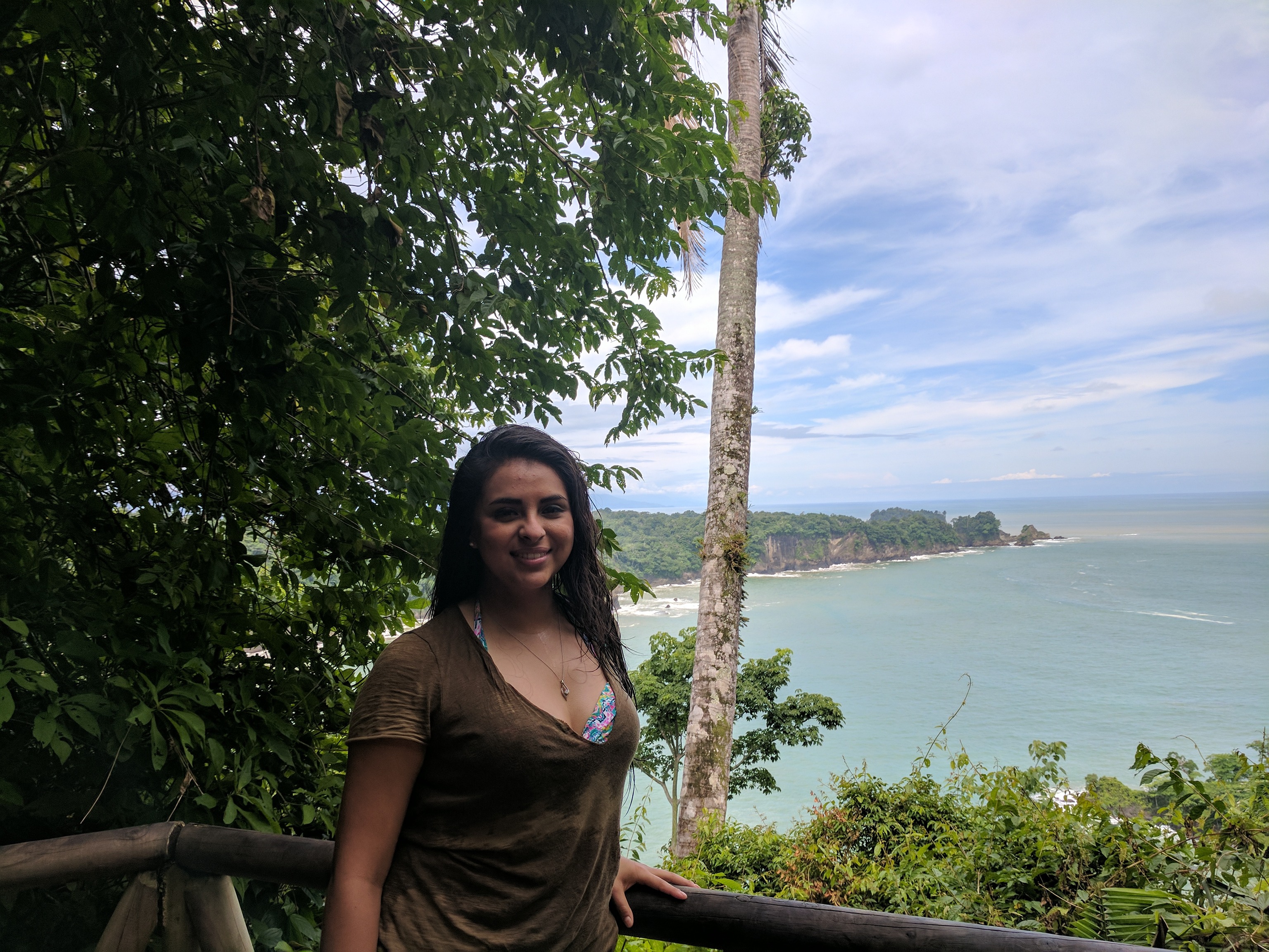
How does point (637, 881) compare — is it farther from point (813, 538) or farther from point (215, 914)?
point (813, 538)

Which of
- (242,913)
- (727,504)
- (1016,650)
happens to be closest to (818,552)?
(1016,650)

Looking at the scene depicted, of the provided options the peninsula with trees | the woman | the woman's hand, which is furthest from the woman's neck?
the peninsula with trees

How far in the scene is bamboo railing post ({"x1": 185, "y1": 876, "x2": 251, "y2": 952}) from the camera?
1.42 m

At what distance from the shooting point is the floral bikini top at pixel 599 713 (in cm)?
98

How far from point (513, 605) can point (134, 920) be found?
111 cm

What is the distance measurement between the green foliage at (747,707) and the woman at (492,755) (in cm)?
1173

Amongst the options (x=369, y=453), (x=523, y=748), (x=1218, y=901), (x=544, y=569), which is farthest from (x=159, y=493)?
(x=1218, y=901)

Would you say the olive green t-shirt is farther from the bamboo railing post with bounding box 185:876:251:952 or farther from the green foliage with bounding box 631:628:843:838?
the green foliage with bounding box 631:628:843:838

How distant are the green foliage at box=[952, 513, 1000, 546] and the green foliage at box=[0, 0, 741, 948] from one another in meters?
70.3

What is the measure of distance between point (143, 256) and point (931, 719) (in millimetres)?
42838

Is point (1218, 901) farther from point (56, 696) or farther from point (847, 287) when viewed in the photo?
point (847, 287)

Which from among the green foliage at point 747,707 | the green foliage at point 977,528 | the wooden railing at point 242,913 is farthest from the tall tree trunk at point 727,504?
the green foliage at point 977,528

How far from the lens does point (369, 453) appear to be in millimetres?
1801

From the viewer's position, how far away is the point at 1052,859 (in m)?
3.09
